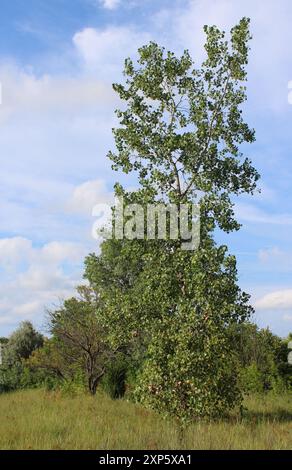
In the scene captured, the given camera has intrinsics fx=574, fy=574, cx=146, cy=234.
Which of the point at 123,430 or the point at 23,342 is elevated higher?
the point at 23,342

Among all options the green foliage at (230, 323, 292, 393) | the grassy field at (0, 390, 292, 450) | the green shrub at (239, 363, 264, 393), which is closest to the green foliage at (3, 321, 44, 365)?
the green foliage at (230, 323, 292, 393)

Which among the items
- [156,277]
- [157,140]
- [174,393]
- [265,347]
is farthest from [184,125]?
[265,347]

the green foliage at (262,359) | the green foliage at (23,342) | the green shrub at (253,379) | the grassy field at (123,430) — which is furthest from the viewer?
the green foliage at (23,342)

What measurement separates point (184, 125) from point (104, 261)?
20.8m

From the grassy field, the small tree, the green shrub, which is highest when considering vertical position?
the small tree

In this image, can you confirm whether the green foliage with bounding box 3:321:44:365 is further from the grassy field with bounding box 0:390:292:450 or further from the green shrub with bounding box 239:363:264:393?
the grassy field with bounding box 0:390:292:450

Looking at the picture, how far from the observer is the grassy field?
1429 cm

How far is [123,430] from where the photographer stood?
16172 millimetres

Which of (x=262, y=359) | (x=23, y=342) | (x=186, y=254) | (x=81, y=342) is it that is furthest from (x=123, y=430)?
(x=23, y=342)

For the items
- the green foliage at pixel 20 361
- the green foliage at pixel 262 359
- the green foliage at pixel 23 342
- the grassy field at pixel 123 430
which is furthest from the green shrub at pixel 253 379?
the green foliage at pixel 23 342

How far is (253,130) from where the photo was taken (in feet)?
68.7

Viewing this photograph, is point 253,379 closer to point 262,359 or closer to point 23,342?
point 262,359

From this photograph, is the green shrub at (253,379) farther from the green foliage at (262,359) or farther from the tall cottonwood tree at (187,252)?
the tall cottonwood tree at (187,252)

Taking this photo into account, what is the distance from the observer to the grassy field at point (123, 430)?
14.3 m
